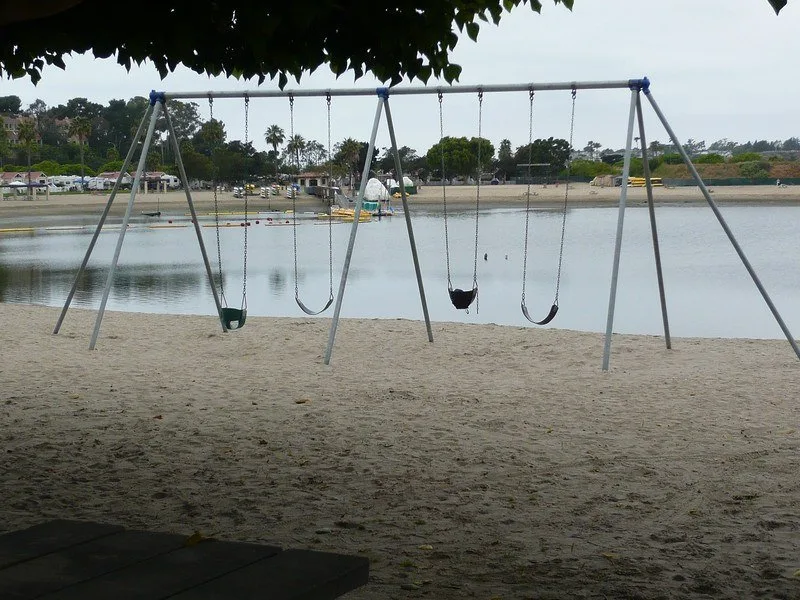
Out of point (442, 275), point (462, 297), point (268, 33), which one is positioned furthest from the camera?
point (442, 275)

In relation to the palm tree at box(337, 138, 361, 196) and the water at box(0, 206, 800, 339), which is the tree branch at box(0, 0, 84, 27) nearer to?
the water at box(0, 206, 800, 339)

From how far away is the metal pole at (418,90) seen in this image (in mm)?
9352

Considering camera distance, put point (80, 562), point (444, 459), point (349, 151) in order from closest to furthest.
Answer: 1. point (80, 562)
2. point (444, 459)
3. point (349, 151)

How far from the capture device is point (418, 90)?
9.80m

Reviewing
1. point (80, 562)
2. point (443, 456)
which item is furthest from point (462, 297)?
point (80, 562)

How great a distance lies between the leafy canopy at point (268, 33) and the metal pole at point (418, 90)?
291 cm

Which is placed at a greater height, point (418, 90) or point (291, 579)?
point (418, 90)

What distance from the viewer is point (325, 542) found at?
431 cm

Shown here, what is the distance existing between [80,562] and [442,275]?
22146 millimetres

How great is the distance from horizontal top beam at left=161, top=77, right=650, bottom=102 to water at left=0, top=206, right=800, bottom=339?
5.98 meters

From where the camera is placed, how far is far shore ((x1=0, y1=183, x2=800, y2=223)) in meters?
66.7

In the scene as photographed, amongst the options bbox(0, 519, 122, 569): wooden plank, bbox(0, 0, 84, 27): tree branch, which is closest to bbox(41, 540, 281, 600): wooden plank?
bbox(0, 519, 122, 569): wooden plank

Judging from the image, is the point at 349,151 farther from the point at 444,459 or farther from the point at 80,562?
the point at 80,562

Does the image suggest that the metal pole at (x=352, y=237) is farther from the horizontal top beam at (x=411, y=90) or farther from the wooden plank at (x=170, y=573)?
the wooden plank at (x=170, y=573)
